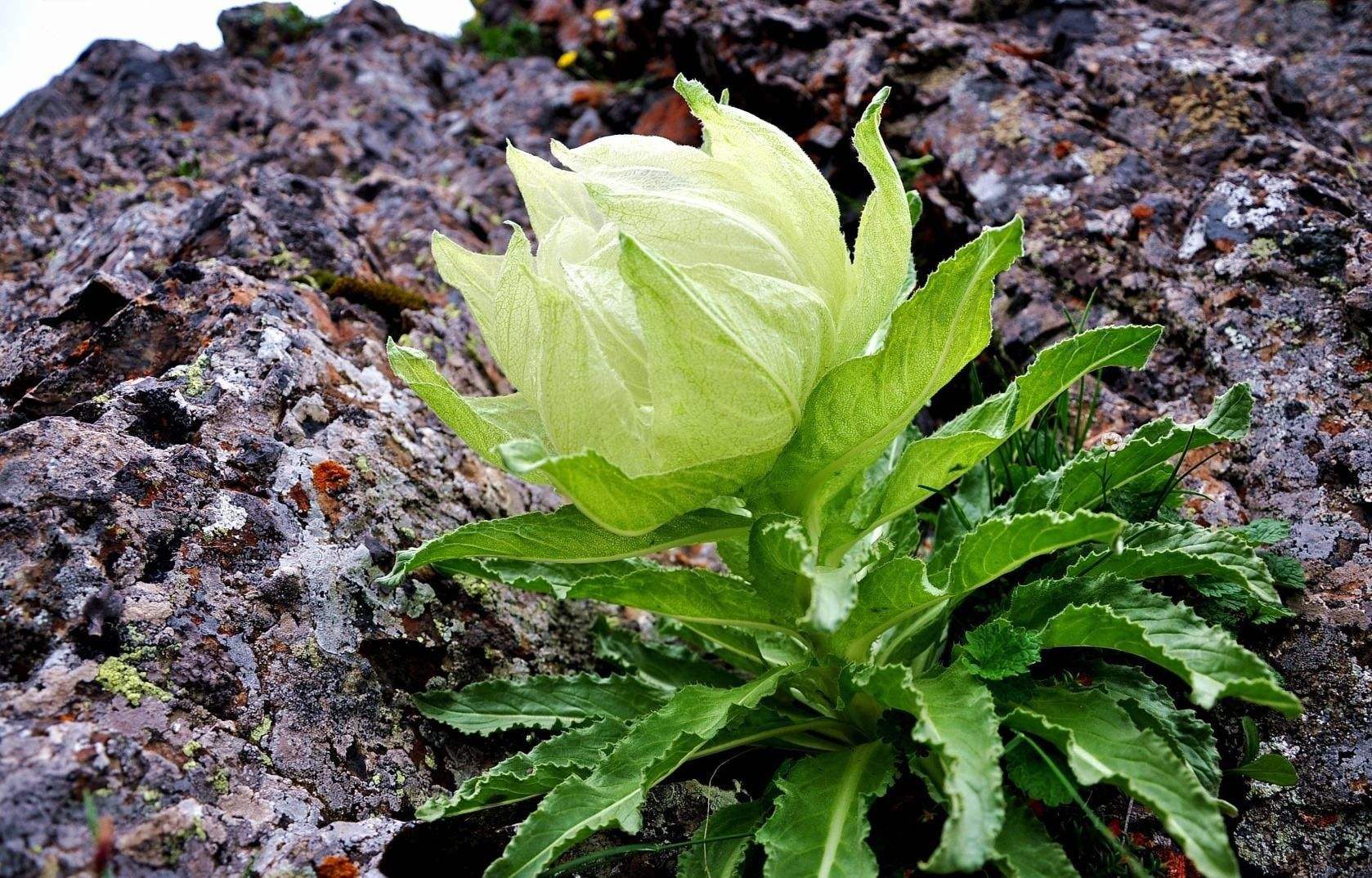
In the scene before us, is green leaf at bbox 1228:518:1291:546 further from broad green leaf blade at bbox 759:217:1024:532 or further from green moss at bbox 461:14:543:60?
green moss at bbox 461:14:543:60

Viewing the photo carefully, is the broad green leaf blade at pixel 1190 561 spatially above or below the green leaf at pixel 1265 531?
above

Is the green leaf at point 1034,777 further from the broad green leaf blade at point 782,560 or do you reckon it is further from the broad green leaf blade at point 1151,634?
the broad green leaf blade at point 782,560

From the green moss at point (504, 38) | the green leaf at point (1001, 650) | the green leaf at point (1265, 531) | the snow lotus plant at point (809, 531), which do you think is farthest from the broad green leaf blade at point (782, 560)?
the green moss at point (504, 38)

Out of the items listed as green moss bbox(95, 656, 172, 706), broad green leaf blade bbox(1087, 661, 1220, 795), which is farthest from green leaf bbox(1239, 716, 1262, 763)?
green moss bbox(95, 656, 172, 706)

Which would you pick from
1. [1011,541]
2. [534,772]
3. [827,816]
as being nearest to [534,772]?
[534,772]

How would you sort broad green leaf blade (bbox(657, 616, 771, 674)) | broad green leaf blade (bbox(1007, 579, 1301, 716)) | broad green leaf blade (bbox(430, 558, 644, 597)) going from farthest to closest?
broad green leaf blade (bbox(657, 616, 771, 674))
broad green leaf blade (bbox(430, 558, 644, 597))
broad green leaf blade (bbox(1007, 579, 1301, 716))

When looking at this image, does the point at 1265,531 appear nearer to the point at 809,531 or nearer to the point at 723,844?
the point at 809,531
